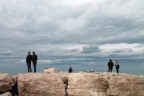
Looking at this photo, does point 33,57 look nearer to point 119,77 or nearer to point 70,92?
point 70,92

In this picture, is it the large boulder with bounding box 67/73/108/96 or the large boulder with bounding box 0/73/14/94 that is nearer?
the large boulder with bounding box 0/73/14/94

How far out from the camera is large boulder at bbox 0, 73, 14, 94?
36.5m

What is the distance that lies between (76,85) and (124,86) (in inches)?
189

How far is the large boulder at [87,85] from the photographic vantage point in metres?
A: 36.7

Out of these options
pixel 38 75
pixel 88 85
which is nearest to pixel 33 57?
pixel 38 75

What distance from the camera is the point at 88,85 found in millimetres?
36812

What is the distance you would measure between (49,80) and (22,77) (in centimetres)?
278

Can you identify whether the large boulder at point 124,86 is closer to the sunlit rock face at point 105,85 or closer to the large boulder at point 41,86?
the sunlit rock face at point 105,85

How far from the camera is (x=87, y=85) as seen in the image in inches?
1449

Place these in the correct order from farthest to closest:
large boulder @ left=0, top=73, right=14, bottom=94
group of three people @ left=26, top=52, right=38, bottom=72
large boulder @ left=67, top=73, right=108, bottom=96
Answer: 1. group of three people @ left=26, top=52, right=38, bottom=72
2. large boulder @ left=67, top=73, right=108, bottom=96
3. large boulder @ left=0, top=73, right=14, bottom=94

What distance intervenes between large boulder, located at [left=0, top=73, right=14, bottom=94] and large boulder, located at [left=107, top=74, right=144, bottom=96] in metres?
9.86

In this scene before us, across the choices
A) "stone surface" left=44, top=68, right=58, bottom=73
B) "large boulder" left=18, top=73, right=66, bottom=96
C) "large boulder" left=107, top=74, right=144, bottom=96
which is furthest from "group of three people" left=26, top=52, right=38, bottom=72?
"large boulder" left=107, top=74, right=144, bottom=96

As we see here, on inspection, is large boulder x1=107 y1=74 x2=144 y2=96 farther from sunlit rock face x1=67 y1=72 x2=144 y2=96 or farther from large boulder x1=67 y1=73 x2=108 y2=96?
large boulder x1=67 y1=73 x2=108 y2=96

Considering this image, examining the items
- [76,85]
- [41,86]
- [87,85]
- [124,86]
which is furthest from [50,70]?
[124,86]
